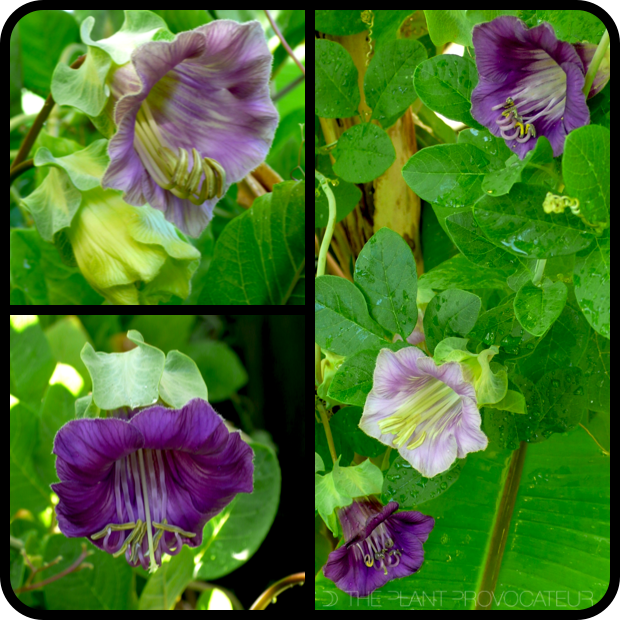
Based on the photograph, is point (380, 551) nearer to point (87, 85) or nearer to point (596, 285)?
point (596, 285)

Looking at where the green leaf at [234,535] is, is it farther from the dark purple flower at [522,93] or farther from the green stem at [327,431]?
the dark purple flower at [522,93]

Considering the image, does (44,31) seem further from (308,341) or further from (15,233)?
(308,341)

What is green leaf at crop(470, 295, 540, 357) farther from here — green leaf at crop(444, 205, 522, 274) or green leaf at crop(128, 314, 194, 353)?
green leaf at crop(128, 314, 194, 353)

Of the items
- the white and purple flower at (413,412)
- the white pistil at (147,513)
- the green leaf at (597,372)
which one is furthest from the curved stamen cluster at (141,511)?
the green leaf at (597,372)

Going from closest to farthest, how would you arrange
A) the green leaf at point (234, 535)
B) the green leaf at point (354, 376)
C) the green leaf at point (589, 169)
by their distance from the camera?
the green leaf at point (589, 169)
the green leaf at point (354, 376)
the green leaf at point (234, 535)

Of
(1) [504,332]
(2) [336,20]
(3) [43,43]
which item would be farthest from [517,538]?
(3) [43,43]
